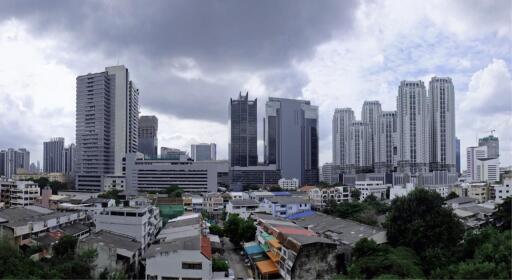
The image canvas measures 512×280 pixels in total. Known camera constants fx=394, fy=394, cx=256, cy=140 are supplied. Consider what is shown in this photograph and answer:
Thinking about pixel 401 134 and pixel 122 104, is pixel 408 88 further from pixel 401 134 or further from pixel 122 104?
pixel 122 104

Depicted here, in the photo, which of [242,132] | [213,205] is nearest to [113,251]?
[213,205]

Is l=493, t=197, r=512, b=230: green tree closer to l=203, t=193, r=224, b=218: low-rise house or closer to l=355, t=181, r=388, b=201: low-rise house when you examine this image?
l=203, t=193, r=224, b=218: low-rise house

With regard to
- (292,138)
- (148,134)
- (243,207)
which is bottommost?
(243,207)

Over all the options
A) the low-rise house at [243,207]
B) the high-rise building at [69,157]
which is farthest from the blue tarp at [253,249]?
the high-rise building at [69,157]

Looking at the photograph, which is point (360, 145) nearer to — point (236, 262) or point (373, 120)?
point (373, 120)

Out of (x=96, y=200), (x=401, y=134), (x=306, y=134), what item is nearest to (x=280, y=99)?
(x=306, y=134)

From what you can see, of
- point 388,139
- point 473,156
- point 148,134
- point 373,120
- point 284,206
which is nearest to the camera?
point 284,206
